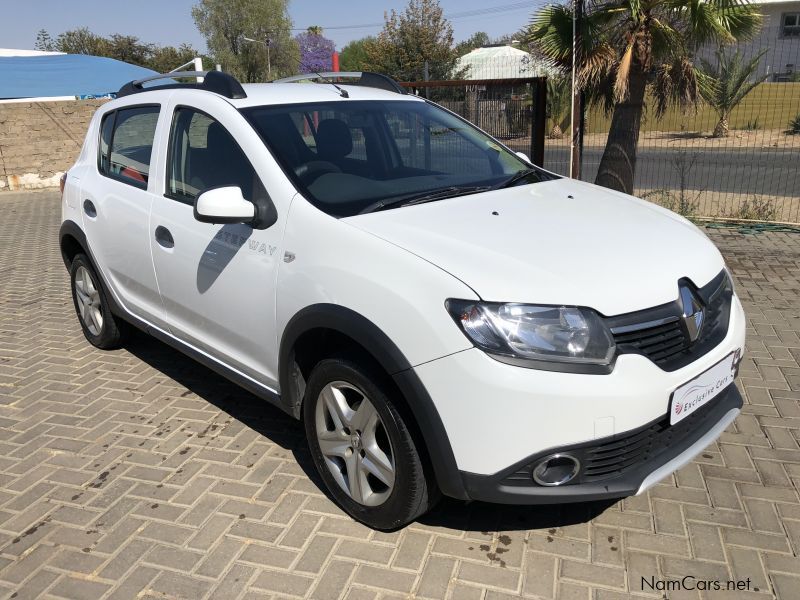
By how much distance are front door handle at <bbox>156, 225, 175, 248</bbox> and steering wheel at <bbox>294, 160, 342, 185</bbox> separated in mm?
942

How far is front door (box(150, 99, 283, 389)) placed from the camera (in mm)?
3080

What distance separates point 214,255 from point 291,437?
1115 mm

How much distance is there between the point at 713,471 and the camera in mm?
3246

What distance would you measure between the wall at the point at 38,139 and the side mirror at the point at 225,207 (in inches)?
567

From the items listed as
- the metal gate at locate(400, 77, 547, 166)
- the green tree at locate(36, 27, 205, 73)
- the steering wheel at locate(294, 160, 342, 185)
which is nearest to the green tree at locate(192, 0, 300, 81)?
the green tree at locate(36, 27, 205, 73)

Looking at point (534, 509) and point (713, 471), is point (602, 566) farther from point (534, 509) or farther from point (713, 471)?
point (713, 471)

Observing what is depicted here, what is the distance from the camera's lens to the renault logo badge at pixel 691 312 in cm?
254

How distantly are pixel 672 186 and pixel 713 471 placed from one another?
1095 cm

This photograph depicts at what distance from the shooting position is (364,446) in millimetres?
2742

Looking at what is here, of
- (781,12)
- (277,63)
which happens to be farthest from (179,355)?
(277,63)

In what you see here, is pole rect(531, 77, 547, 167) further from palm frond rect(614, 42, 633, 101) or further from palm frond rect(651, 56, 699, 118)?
palm frond rect(651, 56, 699, 118)

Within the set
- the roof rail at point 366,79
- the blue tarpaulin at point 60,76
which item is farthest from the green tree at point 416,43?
the roof rail at point 366,79

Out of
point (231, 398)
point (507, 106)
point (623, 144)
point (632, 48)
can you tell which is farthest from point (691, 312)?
point (623, 144)

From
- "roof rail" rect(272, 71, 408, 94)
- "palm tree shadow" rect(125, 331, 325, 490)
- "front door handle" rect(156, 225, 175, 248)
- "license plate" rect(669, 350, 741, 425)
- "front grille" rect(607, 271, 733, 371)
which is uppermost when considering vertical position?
"roof rail" rect(272, 71, 408, 94)
